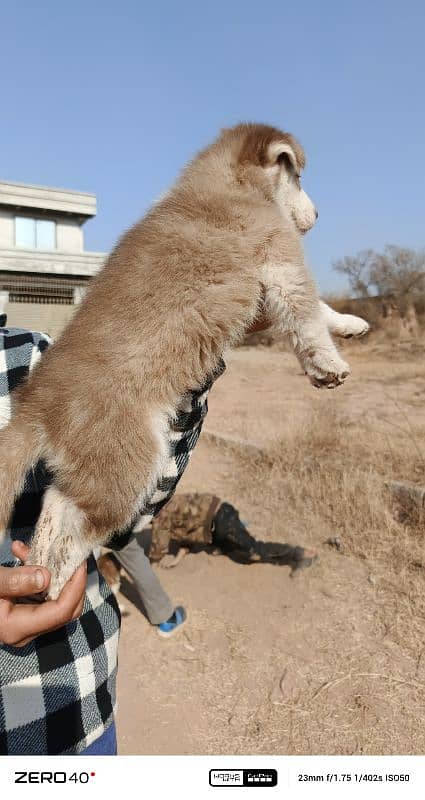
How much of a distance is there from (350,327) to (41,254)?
21.5 m

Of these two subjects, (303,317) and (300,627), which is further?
(300,627)

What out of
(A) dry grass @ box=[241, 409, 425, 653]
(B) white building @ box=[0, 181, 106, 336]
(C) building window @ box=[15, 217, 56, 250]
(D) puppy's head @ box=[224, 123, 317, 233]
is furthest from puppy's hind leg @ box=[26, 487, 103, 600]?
(C) building window @ box=[15, 217, 56, 250]

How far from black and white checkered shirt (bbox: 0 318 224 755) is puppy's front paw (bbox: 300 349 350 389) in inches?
17.0

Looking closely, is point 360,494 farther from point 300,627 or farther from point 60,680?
point 60,680

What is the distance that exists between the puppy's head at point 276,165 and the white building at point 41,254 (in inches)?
229

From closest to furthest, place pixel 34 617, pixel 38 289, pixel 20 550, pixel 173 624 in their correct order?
pixel 34 617
pixel 20 550
pixel 173 624
pixel 38 289

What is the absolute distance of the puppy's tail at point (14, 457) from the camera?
1936 mm

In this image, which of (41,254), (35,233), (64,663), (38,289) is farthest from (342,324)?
(35,233)

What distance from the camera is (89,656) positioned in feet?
6.12

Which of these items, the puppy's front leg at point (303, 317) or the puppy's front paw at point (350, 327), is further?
the puppy's front paw at point (350, 327)

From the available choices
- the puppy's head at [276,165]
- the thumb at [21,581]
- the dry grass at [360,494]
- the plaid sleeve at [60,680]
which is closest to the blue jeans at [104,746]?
the plaid sleeve at [60,680]

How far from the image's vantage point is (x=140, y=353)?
2.02 meters
